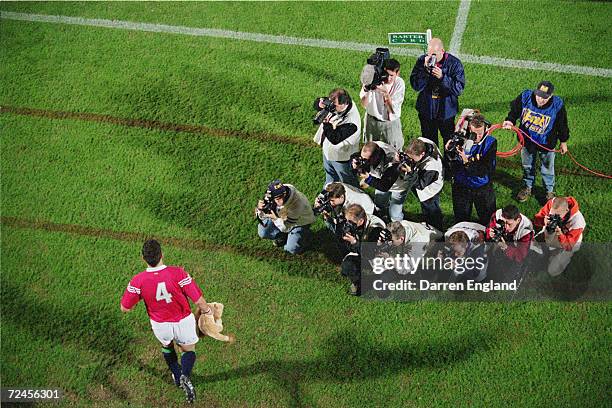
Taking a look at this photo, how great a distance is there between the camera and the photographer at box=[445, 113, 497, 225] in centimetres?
677

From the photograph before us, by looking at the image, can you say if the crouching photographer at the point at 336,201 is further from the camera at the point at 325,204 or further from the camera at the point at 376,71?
the camera at the point at 376,71

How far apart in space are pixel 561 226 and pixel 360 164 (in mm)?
1963

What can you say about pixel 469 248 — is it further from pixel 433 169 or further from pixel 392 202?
pixel 392 202

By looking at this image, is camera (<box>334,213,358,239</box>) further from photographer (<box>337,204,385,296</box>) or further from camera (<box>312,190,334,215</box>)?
camera (<box>312,190,334,215</box>)

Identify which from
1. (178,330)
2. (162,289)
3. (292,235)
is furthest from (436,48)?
(178,330)

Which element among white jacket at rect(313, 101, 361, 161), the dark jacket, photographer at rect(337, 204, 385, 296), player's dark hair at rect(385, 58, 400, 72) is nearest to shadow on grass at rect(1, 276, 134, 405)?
photographer at rect(337, 204, 385, 296)

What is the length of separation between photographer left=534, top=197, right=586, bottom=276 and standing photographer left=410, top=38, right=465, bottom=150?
1.60m

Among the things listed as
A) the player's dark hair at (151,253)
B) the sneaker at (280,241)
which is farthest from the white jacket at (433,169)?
the player's dark hair at (151,253)

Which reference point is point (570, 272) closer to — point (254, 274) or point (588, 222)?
point (588, 222)

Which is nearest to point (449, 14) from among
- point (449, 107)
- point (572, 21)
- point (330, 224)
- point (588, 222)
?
point (572, 21)

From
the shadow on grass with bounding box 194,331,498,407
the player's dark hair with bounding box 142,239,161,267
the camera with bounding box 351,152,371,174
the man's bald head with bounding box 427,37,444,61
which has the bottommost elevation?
the shadow on grass with bounding box 194,331,498,407

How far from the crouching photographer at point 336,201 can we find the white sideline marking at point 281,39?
3434 mm

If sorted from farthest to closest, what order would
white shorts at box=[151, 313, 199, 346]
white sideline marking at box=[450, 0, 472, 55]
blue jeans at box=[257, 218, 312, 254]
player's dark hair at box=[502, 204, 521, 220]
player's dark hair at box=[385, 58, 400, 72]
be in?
white sideline marking at box=[450, 0, 472, 55]
blue jeans at box=[257, 218, 312, 254]
player's dark hair at box=[385, 58, 400, 72]
player's dark hair at box=[502, 204, 521, 220]
white shorts at box=[151, 313, 199, 346]

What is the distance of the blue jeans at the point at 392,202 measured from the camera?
24.2ft
